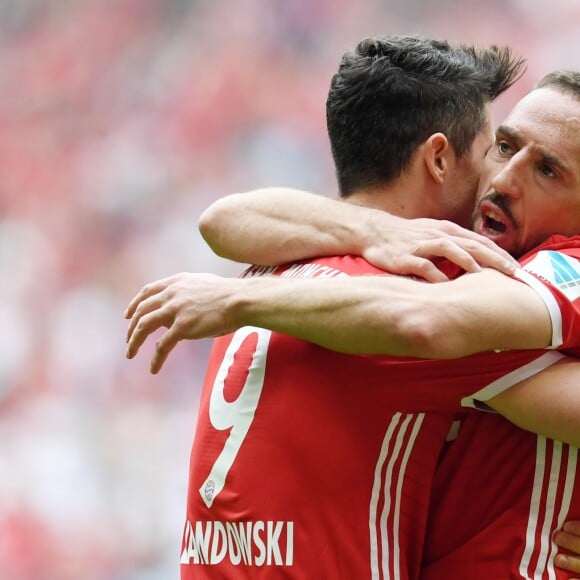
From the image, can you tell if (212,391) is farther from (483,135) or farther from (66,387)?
(66,387)

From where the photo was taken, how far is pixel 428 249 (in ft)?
6.17

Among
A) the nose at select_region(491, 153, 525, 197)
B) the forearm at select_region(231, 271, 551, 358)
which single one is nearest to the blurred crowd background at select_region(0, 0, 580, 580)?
the nose at select_region(491, 153, 525, 197)

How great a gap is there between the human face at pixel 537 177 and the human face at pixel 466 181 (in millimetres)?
45

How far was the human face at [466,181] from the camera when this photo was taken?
217 cm

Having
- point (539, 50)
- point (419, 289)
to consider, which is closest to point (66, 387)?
point (539, 50)

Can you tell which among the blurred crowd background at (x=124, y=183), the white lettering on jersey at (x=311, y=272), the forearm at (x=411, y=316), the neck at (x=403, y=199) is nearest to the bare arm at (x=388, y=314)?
the forearm at (x=411, y=316)

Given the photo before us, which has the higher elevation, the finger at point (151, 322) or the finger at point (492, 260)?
the finger at point (492, 260)

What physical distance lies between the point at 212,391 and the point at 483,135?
77 cm

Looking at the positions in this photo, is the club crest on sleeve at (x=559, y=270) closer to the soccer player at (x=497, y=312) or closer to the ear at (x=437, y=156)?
the soccer player at (x=497, y=312)

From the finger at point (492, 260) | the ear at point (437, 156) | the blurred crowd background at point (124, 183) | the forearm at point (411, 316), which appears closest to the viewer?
the forearm at point (411, 316)

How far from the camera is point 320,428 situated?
189cm

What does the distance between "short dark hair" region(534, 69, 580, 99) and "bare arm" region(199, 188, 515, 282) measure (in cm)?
42

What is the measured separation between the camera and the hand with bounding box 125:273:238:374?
191 cm

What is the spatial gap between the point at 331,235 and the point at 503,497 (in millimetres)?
574
